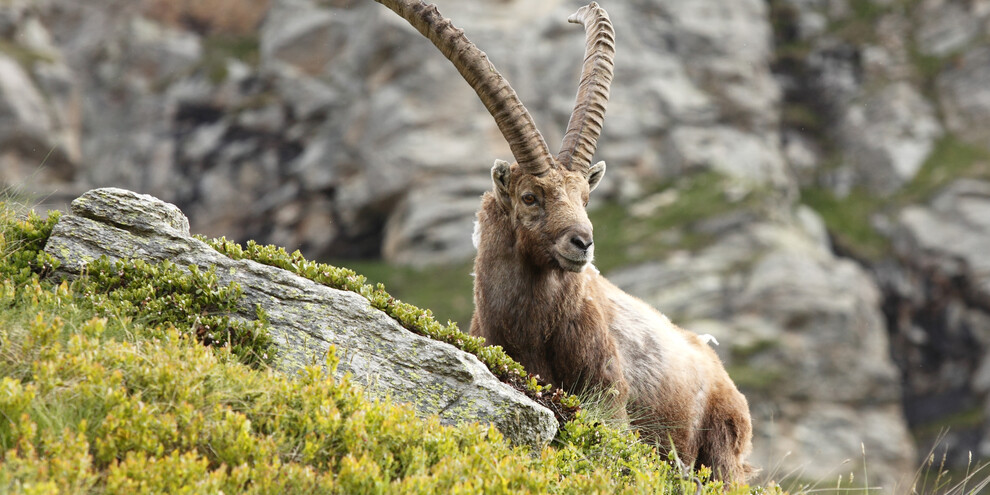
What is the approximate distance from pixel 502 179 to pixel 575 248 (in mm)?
1407

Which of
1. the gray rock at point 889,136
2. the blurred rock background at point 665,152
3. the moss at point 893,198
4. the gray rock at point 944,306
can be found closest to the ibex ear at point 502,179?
the blurred rock background at point 665,152

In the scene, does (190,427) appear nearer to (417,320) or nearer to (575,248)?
(417,320)

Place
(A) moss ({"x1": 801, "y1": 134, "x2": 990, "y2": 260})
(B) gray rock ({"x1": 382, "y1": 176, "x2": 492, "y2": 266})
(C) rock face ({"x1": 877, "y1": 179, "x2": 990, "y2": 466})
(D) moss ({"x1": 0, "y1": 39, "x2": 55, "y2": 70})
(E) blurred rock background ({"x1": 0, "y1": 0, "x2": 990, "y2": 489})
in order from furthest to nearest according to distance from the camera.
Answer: (D) moss ({"x1": 0, "y1": 39, "x2": 55, "y2": 70}), (B) gray rock ({"x1": 382, "y1": 176, "x2": 492, "y2": 266}), (A) moss ({"x1": 801, "y1": 134, "x2": 990, "y2": 260}), (C) rock face ({"x1": 877, "y1": 179, "x2": 990, "y2": 466}), (E) blurred rock background ({"x1": 0, "y1": 0, "x2": 990, "y2": 489})

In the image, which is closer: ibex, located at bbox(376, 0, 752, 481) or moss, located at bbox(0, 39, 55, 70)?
ibex, located at bbox(376, 0, 752, 481)

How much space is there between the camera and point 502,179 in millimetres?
9930

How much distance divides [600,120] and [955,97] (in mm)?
59803

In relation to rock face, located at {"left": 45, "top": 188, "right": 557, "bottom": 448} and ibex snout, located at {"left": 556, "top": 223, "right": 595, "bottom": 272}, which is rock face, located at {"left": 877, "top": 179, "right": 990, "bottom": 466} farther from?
rock face, located at {"left": 45, "top": 188, "right": 557, "bottom": 448}

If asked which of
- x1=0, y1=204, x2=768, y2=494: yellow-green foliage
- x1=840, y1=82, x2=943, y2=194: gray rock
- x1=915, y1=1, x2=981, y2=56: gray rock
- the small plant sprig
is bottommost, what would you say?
x1=0, y1=204, x2=768, y2=494: yellow-green foliage

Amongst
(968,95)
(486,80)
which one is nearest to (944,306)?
(968,95)

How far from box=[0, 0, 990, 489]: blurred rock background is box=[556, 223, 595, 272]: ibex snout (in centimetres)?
3678

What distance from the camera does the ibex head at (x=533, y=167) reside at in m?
9.21

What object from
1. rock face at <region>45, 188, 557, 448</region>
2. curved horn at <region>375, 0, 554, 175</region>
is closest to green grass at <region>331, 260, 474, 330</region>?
curved horn at <region>375, 0, 554, 175</region>

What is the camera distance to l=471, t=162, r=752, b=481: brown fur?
30.7 ft

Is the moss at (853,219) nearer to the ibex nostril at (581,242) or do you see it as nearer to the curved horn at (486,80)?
the curved horn at (486,80)
